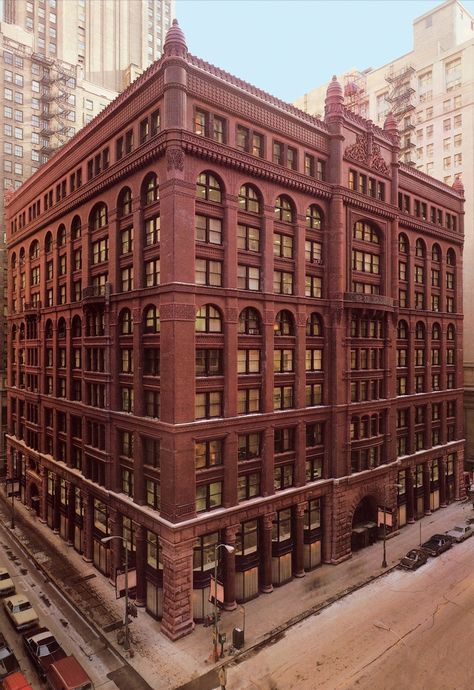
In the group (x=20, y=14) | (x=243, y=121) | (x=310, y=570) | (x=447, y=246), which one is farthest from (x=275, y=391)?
(x=20, y=14)

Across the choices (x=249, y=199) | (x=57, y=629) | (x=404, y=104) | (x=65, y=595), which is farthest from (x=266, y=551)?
(x=404, y=104)

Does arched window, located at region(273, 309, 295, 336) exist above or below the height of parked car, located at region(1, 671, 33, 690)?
above

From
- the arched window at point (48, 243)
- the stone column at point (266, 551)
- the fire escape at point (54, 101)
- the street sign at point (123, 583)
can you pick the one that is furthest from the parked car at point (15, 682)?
the fire escape at point (54, 101)

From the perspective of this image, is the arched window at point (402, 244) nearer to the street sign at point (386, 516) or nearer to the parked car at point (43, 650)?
the street sign at point (386, 516)

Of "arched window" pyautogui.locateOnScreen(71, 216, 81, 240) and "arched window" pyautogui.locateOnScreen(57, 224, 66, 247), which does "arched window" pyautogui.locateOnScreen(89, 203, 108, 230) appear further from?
"arched window" pyautogui.locateOnScreen(57, 224, 66, 247)

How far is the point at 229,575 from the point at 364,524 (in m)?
17.2

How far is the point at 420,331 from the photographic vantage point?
2099 inches

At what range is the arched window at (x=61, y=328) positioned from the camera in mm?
46809

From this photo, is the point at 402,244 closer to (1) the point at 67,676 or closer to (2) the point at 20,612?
(1) the point at 67,676

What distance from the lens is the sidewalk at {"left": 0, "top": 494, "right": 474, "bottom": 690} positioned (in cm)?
2719

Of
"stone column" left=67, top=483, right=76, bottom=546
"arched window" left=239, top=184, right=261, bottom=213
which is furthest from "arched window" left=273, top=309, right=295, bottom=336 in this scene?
"stone column" left=67, top=483, right=76, bottom=546

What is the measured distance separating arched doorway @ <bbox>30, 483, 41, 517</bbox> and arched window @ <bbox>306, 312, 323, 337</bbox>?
3478cm

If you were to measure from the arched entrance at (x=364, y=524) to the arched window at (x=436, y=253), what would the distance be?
29.0m

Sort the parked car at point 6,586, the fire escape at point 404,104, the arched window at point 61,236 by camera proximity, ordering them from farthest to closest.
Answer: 1. the fire escape at point 404,104
2. the arched window at point 61,236
3. the parked car at point 6,586
